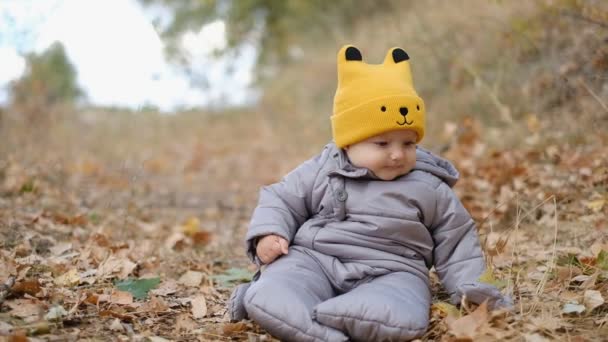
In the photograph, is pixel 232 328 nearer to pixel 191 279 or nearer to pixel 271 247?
pixel 271 247

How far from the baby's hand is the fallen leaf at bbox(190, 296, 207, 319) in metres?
0.39

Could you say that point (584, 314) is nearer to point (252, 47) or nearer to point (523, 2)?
point (523, 2)

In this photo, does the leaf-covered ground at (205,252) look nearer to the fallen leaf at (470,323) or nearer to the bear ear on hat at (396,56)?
the fallen leaf at (470,323)

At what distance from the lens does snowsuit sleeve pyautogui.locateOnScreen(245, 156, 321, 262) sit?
2623mm

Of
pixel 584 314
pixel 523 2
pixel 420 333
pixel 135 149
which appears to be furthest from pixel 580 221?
pixel 135 149

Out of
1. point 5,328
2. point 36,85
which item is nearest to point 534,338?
point 5,328

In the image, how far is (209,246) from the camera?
13.9 feet

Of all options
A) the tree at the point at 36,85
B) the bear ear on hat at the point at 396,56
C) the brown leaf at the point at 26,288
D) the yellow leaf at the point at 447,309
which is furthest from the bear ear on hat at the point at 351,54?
the tree at the point at 36,85

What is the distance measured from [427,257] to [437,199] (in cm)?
27

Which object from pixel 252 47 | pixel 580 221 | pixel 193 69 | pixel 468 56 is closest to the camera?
pixel 580 221

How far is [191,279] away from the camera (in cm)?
323

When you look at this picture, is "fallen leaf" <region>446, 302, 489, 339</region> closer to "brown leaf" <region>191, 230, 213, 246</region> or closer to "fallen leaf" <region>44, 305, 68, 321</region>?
"fallen leaf" <region>44, 305, 68, 321</region>

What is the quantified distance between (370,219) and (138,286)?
1.20 meters

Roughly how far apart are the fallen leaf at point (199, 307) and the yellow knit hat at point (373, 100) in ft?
3.25
